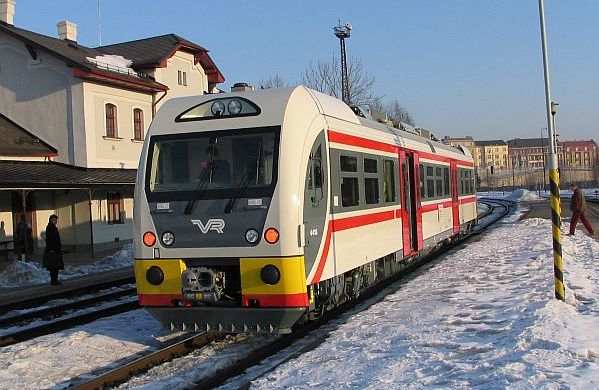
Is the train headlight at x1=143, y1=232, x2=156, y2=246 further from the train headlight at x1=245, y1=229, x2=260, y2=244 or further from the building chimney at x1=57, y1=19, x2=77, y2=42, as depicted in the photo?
the building chimney at x1=57, y1=19, x2=77, y2=42

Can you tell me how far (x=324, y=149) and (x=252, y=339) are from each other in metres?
2.66

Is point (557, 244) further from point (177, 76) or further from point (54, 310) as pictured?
point (177, 76)

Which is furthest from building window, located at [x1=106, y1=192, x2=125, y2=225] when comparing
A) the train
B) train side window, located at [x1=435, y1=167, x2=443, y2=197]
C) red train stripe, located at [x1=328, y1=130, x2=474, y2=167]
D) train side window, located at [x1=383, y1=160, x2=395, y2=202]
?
the train

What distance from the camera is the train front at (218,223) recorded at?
7.11m

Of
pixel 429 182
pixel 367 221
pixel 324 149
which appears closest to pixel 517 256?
pixel 429 182

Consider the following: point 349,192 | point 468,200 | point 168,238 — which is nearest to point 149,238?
point 168,238

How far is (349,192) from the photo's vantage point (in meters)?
8.95

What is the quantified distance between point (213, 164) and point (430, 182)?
8133 mm

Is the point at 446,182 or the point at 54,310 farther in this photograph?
the point at 446,182

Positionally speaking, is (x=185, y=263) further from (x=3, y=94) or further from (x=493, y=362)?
(x=3, y=94)

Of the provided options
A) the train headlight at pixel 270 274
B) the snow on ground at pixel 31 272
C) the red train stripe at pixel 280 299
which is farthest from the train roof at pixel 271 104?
the snow on ground at pixel 31 272

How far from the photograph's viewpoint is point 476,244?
61.0ft

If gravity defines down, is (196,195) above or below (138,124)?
below

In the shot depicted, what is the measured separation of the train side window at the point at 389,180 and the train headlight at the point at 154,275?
15.2ft
